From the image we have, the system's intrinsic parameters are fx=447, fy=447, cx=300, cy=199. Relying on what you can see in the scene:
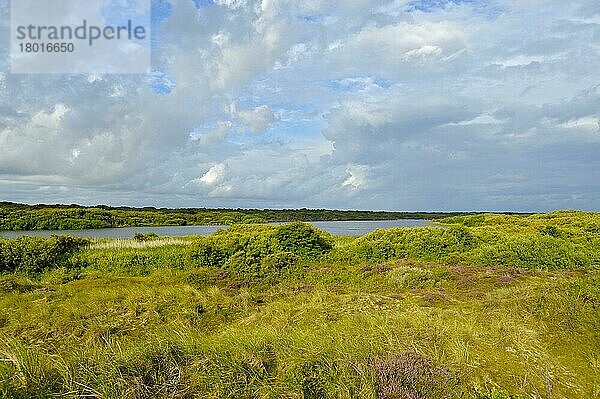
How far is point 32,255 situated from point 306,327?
18412 mm

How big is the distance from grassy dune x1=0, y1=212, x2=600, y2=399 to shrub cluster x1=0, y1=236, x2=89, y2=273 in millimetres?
92

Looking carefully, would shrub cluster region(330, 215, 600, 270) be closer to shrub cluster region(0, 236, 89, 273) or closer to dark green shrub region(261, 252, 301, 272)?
dark green shrub region(261, 252, 301, 272)

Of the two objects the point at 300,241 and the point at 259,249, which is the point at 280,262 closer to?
the point at 259,249

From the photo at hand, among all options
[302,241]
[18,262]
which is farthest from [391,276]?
[18,262]

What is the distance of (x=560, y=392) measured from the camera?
5379mm

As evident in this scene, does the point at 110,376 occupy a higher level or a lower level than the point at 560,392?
higher

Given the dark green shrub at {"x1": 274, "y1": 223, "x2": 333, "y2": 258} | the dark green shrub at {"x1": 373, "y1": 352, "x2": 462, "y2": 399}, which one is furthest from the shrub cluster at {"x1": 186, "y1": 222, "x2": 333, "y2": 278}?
the dark green shrub at {"x1": 373, "y1": 352, "x2": 462, "y2": 399}

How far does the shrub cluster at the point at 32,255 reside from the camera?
20.6m

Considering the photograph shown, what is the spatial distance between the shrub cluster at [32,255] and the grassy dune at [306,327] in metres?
0.09

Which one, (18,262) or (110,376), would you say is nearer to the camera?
(110,376)

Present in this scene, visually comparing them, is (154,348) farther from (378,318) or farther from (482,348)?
(482,348)

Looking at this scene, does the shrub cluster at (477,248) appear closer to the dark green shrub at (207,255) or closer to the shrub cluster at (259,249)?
the shrub cluster at (259,249)

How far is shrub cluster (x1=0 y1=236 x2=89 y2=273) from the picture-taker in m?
20.6

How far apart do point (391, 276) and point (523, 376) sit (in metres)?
8.87
